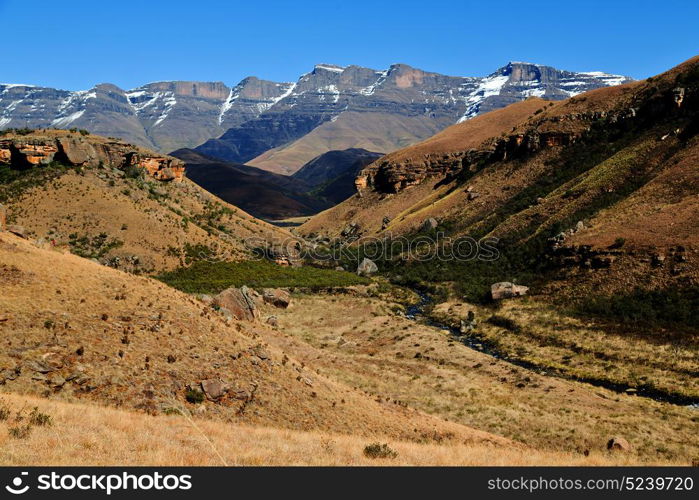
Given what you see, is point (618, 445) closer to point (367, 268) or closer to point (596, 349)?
point (596, 349)

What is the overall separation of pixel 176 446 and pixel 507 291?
4684 centimetres

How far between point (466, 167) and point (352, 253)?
3600 centimetres

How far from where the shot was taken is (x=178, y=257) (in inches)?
2388

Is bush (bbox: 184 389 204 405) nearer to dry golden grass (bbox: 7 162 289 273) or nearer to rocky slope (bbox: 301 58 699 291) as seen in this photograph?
dry golden grass (bbox: 7 162 289 273)

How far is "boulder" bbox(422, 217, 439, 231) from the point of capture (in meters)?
91.0

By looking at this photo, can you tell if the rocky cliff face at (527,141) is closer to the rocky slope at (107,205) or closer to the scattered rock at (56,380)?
the rocky slope at (107,205)

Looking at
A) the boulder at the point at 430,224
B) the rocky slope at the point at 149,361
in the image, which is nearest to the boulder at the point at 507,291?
the rocky slope at the point at 149,361

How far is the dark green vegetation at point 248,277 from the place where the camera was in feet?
182

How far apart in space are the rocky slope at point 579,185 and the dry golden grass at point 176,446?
3800cm

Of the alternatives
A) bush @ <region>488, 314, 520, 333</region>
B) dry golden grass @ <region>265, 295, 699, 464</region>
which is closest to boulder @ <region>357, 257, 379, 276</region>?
dry golden grass @ <region>265, 295, 699, 464</region>

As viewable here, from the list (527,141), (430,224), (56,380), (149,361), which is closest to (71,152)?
(149,361)

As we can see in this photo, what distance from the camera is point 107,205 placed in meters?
62.8

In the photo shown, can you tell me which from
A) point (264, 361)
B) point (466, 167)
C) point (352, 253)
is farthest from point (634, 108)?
point (264, 361)

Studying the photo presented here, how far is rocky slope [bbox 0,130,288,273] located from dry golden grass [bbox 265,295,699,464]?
2279 cm
